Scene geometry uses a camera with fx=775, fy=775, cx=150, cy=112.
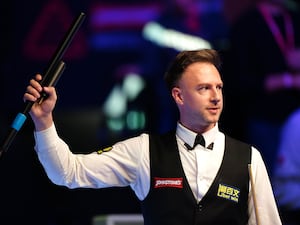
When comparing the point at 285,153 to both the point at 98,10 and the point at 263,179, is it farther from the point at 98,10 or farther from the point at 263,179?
the point at 98,10

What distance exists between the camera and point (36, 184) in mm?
5480

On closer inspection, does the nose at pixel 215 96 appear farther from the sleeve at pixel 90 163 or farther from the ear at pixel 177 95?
the sleeve at pixel 90 163

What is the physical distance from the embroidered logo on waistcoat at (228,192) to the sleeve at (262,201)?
8 centimetres

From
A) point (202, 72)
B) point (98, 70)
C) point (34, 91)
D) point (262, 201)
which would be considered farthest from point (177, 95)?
point (98, 70)

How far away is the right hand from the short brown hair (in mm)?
686

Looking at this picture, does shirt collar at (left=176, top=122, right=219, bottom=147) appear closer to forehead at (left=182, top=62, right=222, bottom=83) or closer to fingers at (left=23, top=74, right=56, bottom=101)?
forehead at (left=182, top=62, right=222, bottom=83)

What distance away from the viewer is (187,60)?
12.0 feet

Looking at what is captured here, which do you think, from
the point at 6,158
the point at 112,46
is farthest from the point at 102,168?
the point at 112,46

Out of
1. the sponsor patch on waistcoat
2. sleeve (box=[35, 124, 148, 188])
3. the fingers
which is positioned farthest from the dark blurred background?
the fingers

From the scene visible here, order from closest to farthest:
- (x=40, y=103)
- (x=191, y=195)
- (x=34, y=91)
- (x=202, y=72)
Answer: (x=34, y=91) < (x=40, y=103) < (x=191, y=195) < (x=202, y=72)

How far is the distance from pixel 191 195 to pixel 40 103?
2.60ft

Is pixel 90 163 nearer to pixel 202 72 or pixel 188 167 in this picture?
pixel 188 167

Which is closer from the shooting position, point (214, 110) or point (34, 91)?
point (34, 91)

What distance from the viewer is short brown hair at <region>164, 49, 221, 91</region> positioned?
12.0 ft
